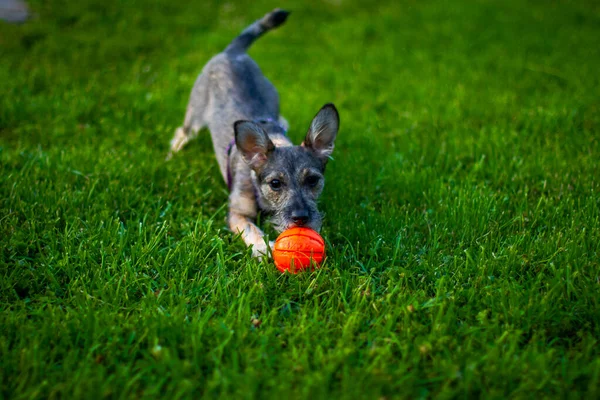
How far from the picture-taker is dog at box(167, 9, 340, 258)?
3.75m

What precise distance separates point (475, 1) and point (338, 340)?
9.83 m

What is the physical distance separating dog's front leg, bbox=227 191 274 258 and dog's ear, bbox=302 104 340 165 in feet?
2.10

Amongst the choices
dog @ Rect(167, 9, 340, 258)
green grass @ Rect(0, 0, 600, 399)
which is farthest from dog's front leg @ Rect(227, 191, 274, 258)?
green grass @ Rect(0, 0, 600, 399)

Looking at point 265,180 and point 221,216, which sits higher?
point 265,180

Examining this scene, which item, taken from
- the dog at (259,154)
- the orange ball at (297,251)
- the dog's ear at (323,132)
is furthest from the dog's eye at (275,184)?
the orange ball at (297,251)

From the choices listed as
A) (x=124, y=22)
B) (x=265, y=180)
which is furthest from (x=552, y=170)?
(x=124, y=22)

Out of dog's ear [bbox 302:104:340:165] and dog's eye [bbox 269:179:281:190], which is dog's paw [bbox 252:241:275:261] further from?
dog's ear [bbox 302:104:340:165]

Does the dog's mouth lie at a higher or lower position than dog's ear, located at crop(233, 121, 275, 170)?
lower

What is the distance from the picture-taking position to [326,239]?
3762mm

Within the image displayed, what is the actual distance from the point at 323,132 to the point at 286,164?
17.3 inches

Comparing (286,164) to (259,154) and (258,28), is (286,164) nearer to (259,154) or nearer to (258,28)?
(259,154)

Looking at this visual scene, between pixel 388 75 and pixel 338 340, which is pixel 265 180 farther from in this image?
pixel 388 75

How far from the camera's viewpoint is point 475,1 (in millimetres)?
10562

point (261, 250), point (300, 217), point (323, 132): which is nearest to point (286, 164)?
point (323, 132)
